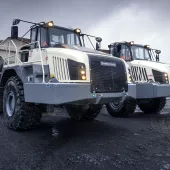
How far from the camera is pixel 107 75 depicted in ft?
17.8

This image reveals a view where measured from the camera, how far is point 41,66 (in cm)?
522

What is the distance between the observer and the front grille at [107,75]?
5.18 metres

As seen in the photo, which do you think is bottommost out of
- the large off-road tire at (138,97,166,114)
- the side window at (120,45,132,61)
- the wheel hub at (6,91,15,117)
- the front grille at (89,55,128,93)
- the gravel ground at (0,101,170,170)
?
the gravel ground at (0,101,170,170)

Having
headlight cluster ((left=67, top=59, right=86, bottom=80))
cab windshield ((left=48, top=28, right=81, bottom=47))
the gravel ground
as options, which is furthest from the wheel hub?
headlight cluster ((left=67, top=59, right=86, bottom=80))

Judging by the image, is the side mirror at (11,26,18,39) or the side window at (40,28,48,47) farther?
the side window at (40,28,48,47)

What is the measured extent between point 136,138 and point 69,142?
1.45 meters

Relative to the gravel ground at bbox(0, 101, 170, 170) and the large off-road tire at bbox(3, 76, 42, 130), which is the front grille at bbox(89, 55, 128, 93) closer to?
the gravel ground at bbox(0, 101, 170, 170)

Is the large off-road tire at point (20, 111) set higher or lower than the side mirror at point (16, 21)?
lower

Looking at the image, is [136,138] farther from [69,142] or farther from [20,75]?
[20,75]

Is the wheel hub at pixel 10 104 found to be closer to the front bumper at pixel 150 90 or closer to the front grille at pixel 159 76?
the front bumper at pixel 150 90

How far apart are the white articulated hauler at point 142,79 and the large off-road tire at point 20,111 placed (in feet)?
7.03

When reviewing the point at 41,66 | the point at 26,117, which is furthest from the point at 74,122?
the point at 41,66

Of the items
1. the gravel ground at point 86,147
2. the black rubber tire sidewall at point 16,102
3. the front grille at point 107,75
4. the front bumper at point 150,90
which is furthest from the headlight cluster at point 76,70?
the front bumper at point 150,90

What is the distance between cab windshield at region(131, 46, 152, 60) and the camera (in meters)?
9.20
